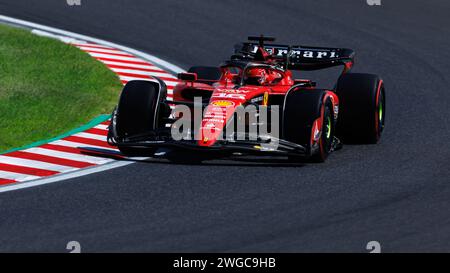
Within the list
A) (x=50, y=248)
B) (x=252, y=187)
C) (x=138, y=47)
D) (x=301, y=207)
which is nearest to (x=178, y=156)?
(x=252, y=187)

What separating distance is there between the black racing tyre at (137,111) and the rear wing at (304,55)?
75.3 inches

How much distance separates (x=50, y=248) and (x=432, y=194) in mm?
4368

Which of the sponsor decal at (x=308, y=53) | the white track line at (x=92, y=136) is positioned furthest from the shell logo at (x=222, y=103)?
the sponsor decal at (x=308, y=53)

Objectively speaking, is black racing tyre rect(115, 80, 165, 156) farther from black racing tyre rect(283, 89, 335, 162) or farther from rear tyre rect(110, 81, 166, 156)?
black racing tyre rect(283, 89, 335, 162)

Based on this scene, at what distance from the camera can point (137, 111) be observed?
1452 cm

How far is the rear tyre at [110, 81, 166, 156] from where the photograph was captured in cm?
1451

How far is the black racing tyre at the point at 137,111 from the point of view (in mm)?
14508

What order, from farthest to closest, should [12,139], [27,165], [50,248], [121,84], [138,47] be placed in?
1. [138,47]
2. [121,84]
3. [12,139]
4. [27,165]
5. [50,248]

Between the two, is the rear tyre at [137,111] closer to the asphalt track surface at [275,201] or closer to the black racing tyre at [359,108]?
the asphalt track surface at [275,201]

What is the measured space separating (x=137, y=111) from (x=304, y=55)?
300 centimetres

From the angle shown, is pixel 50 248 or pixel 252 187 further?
pixel 252 187

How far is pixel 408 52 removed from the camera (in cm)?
2150
